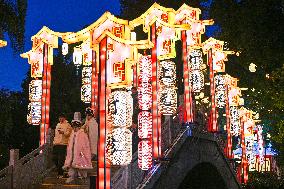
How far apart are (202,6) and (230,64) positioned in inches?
279

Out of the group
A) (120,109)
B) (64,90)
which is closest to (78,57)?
(120,109)

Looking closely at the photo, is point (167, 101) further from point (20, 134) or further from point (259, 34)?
point (20, 134)

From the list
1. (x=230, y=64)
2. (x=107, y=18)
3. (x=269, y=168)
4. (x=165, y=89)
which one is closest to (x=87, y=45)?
(x=165, y=89)

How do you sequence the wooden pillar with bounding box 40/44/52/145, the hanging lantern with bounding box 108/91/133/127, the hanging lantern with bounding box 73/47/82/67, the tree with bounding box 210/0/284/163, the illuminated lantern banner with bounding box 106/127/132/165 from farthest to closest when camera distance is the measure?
the hanging lantern with bounding box 73/47/82/67 < the tree with bounding box 210/0/284/163 < the wooden pillar with bounding box 40/44/52/145 < the hanging lantern with bounding box 108/91/133/127 < the illuminated lantern banner with bounding box 106/127/132/165

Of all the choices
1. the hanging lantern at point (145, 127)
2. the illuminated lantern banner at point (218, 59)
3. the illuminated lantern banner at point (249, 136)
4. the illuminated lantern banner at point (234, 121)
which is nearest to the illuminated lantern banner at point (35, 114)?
the hanging lantern at point (145, 127)

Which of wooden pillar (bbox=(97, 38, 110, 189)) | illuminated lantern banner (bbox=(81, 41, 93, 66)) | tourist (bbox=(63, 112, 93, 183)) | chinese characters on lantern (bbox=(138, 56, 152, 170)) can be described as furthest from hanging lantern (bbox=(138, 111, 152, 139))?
illuminated lantern banner (bbox=(81, 41, 93, 66))

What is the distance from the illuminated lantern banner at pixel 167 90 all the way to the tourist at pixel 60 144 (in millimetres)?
3057

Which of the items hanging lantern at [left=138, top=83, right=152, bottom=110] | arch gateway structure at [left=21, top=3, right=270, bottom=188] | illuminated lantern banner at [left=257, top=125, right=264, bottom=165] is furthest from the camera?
illuminated lantern banner at [left=257, top=125, right=264, bottom=165]

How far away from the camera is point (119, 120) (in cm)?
1108

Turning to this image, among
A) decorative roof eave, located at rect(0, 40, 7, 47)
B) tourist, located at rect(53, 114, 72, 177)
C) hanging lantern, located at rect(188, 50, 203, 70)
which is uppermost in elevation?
hanging lantern, located at rect(188, 50, 203, 70)

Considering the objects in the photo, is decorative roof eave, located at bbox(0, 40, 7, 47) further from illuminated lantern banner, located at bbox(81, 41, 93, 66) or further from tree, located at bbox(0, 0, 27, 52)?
illuminated lantern banner, located at bbox(81, 41, 93, 66)

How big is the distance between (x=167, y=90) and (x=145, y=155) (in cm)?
272

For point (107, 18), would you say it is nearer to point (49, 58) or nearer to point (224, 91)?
point (49, 58)

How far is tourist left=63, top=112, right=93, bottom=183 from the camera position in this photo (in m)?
12.8
